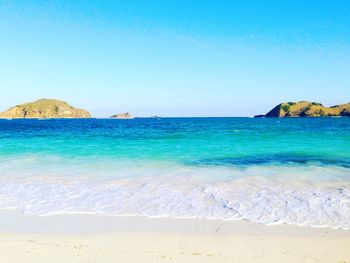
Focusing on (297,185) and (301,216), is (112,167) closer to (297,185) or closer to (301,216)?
(297,185)

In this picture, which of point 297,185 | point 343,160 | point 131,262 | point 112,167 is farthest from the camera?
point 343,160

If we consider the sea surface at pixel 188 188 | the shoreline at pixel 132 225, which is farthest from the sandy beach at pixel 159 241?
the sea surface at pixel 188 188

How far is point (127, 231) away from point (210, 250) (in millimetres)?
2162

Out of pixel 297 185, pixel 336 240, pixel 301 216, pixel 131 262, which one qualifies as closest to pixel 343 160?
pixel 297 185

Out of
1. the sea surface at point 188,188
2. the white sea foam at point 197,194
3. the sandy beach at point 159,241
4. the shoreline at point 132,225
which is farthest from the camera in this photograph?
the sea surface at point 188,188

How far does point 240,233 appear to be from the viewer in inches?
304

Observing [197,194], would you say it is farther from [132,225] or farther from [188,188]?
[132,225]

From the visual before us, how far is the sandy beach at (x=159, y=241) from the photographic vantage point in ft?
20.9

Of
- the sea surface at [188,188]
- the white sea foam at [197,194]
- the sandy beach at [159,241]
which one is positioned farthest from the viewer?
the sea surface at [188,188]

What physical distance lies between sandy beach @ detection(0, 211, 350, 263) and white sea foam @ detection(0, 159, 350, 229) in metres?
0.65

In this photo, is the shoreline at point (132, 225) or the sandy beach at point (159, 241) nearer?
the sandy beach at point (159, 241)

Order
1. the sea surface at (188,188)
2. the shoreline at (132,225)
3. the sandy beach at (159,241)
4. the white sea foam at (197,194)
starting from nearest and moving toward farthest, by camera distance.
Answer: the sandy beach at (159,241) → the shoreline at (132,225) → the white sea foam at (197,194) → the sea surface at (188,188)

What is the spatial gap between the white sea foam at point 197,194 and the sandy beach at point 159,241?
2.12 feet

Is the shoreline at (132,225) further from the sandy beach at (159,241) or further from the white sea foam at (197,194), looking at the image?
the white sea foam at (197,194)
